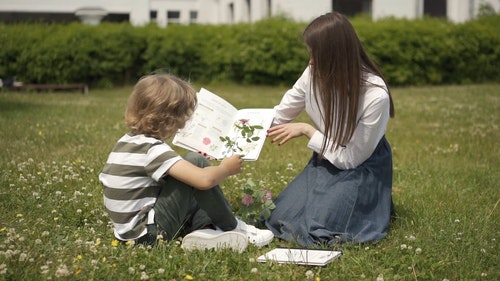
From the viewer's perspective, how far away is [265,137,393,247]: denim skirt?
429cm

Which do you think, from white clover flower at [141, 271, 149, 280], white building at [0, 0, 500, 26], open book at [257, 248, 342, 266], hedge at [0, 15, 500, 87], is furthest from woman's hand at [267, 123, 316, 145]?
white building at [0, 0, 500, 26]

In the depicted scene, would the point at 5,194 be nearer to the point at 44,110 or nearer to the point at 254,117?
the point at 254,117

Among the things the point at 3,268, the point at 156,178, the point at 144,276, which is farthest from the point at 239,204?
the point at 3,268

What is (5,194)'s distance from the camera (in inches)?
203

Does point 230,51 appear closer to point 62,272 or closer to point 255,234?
point 255,234

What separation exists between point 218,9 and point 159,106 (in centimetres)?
3049

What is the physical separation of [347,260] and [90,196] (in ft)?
7.14

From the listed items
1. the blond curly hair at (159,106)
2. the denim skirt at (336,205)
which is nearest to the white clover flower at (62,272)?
the blond curly hair at (159,106)

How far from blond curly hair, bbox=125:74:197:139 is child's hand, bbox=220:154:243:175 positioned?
14.2 inches

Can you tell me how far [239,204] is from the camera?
518cm

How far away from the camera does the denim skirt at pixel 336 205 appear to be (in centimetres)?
429

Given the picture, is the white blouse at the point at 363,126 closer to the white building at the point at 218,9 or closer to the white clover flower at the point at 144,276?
the white clover flower at the point at 144,276

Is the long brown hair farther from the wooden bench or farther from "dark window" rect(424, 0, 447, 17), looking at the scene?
"dark window" rect(424, 0, 447, 17)

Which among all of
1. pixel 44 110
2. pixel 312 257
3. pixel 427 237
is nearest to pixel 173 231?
pixel 312 257
